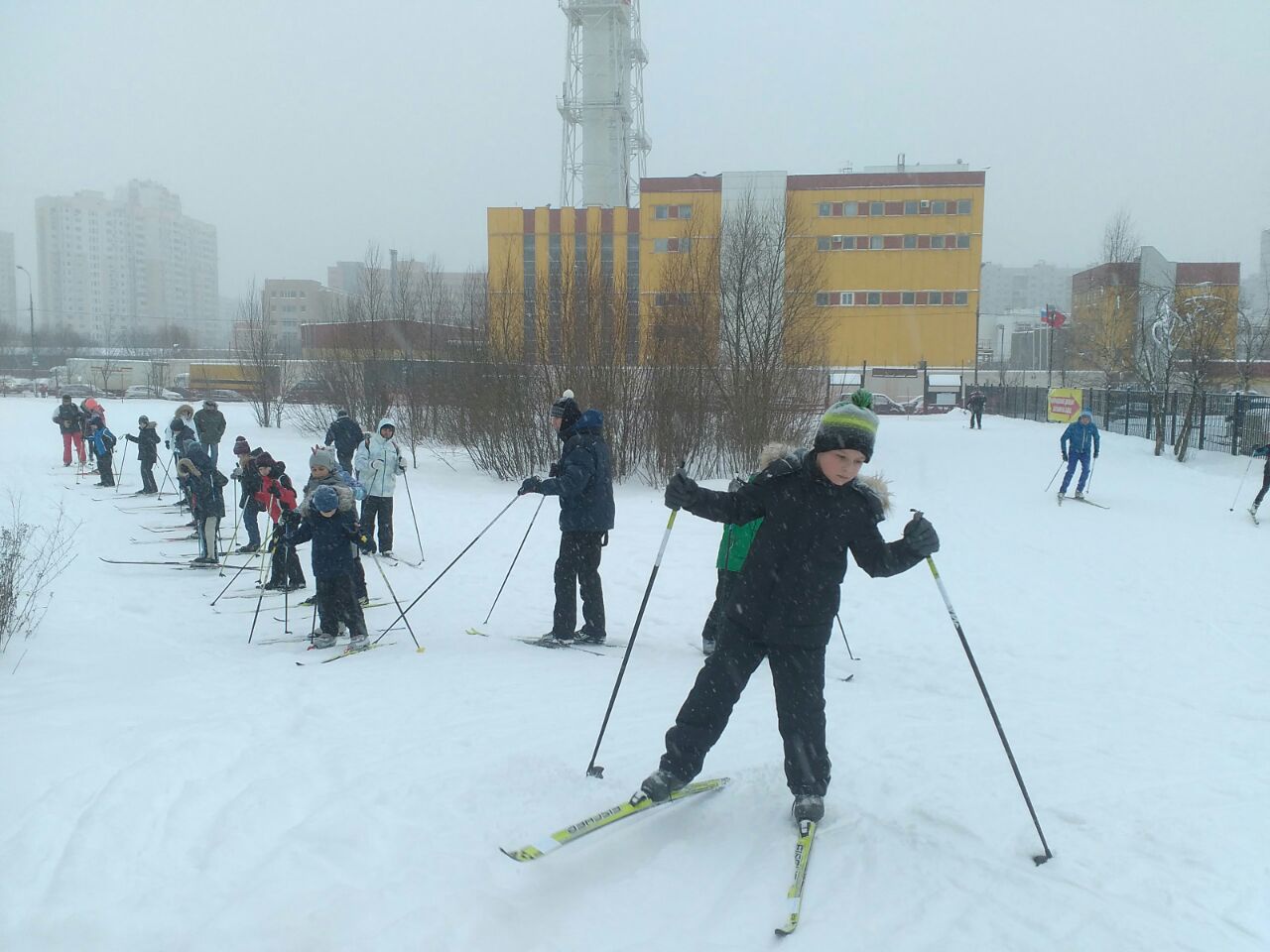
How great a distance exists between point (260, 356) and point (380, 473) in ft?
71.9

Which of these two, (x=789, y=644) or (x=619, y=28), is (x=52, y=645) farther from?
(x=619, y=28)

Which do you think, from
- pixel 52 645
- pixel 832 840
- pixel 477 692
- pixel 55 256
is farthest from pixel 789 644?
pixel 55 256

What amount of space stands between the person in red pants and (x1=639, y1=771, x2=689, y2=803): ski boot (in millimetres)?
19608

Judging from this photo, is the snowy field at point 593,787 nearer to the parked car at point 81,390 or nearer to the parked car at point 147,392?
the parked car at point 81,390

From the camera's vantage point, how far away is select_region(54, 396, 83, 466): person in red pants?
1928 cm

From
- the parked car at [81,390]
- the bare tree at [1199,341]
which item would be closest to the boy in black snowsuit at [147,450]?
the bare tree at [1199,341]

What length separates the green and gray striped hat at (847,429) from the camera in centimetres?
350

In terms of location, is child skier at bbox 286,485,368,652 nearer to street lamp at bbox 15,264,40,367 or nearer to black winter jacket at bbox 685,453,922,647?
black winter jacket at bbox 685,453,922,647

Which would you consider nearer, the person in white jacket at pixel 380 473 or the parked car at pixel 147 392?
the person in white jacket at pixel 380 473

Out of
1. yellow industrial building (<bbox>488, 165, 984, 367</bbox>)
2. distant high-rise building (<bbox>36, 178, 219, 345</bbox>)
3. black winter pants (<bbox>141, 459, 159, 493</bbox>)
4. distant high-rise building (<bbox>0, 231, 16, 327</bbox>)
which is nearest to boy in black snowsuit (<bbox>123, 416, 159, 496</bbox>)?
black winter pants (<bbox>141, 459, 159, 493</bbox>)

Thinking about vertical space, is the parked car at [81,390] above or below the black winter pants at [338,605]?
above

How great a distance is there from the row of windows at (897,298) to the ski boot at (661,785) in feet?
186

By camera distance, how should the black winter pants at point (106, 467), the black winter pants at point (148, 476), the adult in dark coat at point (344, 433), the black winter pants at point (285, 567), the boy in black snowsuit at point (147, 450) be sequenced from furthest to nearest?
the black winter pants at point (106, 467), the black winter pants at point (148, 476), the boy in black snowsuit at point (147, 450), the adult in dark coat at point (344, 433), the black winter pants at point (285, 567)

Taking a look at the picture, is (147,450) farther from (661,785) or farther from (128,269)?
(128,269)
